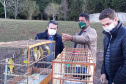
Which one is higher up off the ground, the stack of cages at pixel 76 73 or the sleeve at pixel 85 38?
the sleeve at pixel 85 38

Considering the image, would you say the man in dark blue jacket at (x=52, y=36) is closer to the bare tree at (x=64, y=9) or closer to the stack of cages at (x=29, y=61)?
the stack of cages at (x=29, y=61)

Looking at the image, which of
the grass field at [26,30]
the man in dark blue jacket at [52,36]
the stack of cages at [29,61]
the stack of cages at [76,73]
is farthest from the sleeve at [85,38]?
the grass field at [26,30]

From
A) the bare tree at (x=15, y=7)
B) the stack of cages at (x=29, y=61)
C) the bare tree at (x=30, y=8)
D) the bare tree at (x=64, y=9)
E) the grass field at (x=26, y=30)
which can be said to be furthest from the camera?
the bare tree at (x=15, y=7)

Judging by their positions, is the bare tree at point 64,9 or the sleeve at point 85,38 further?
the bare tree at point 64,9

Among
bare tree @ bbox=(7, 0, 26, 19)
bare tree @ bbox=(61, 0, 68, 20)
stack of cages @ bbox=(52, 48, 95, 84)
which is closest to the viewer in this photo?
stack of cages @ bbox=(52, 48, 95, 84)

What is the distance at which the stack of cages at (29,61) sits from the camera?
2.36 metres

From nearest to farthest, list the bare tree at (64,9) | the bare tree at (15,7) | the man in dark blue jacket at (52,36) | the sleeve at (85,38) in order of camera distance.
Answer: the sleeve at (85,38) < the man in dark blue jacket at (52,36) < the bare tree at (64,9) < the bare tree at (15,7)

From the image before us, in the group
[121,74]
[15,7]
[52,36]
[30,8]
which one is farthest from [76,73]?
[15,7]

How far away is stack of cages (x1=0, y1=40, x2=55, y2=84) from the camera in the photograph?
7.75 ft

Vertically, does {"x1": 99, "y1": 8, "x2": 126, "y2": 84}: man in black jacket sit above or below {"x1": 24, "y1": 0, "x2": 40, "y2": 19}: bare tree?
below

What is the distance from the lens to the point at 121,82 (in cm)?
214

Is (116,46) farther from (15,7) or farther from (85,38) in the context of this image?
(15,7)

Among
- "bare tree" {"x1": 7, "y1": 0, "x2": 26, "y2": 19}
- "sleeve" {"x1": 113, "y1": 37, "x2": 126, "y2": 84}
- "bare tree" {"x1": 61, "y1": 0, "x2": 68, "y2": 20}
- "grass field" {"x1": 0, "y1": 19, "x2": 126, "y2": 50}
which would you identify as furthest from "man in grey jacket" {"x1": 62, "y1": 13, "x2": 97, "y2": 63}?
"bare tree" {"x1": 7, "y1": 0, "x2": 26, "y2": 19}

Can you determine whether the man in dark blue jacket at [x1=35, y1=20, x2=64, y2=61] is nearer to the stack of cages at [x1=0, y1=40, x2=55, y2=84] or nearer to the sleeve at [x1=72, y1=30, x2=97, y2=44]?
the stack of cages at [x1=0, y1=40, x2=55, y2=84]
